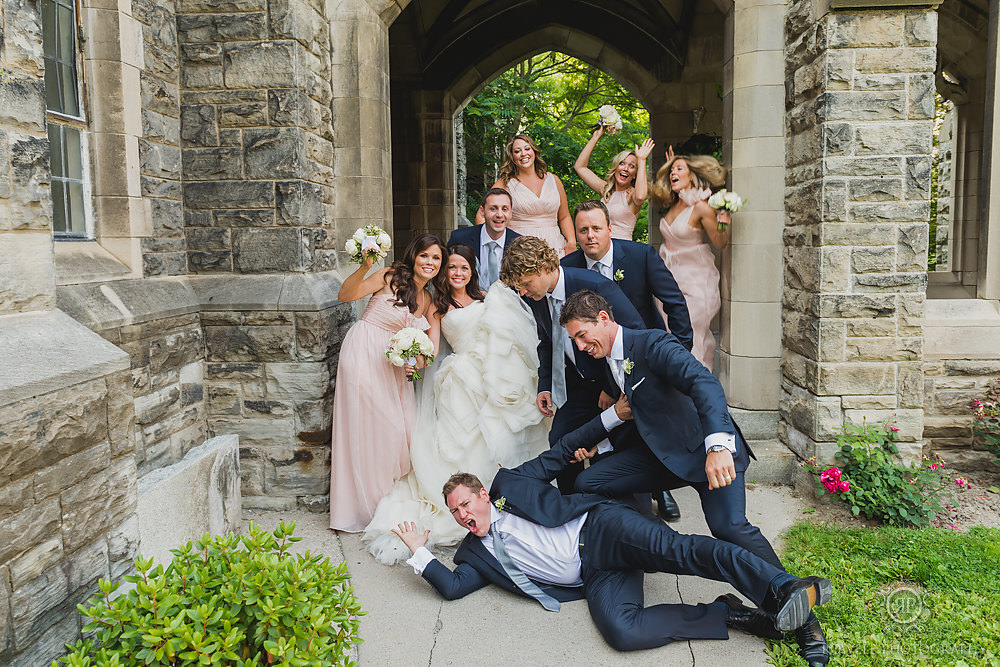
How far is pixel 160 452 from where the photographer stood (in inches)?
181

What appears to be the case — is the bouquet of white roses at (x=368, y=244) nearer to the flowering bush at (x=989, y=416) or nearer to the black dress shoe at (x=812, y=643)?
A: the black dress shoe at (x=812, y=643)

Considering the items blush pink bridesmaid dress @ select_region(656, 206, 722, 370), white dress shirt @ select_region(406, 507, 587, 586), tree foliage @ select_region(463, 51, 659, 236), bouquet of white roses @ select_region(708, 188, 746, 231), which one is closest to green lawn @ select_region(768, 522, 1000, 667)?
white dress shirt @ select_region(406, 507, 587, 586)

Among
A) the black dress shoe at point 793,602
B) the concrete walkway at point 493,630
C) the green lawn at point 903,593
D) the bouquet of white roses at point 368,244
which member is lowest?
the concrete walkway at point 493,630

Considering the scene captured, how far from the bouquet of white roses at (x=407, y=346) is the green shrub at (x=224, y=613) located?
6.65 feet

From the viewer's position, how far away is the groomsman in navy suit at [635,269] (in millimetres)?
4496

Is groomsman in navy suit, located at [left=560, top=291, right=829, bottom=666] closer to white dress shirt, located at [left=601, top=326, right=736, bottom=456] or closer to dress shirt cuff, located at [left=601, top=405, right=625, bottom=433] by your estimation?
white dress shirt, located at [left=601, top=326, right=736, bottom=456]

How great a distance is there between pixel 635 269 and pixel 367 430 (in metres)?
1.96

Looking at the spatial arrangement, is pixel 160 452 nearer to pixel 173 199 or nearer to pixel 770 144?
pixel 173 199

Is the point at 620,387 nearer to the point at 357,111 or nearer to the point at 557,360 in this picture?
the point at 557,360

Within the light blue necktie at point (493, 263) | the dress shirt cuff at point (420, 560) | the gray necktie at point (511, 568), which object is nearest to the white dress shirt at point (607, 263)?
the light blue necktie at point (493, 263)

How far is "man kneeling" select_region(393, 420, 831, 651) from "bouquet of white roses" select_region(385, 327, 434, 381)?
1.07 m

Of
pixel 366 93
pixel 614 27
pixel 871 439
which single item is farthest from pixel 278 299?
pixel 614 27

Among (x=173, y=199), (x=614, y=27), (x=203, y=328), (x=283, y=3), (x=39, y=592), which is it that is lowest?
(x=39, y=592)

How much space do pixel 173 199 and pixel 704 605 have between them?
13.0 feet
